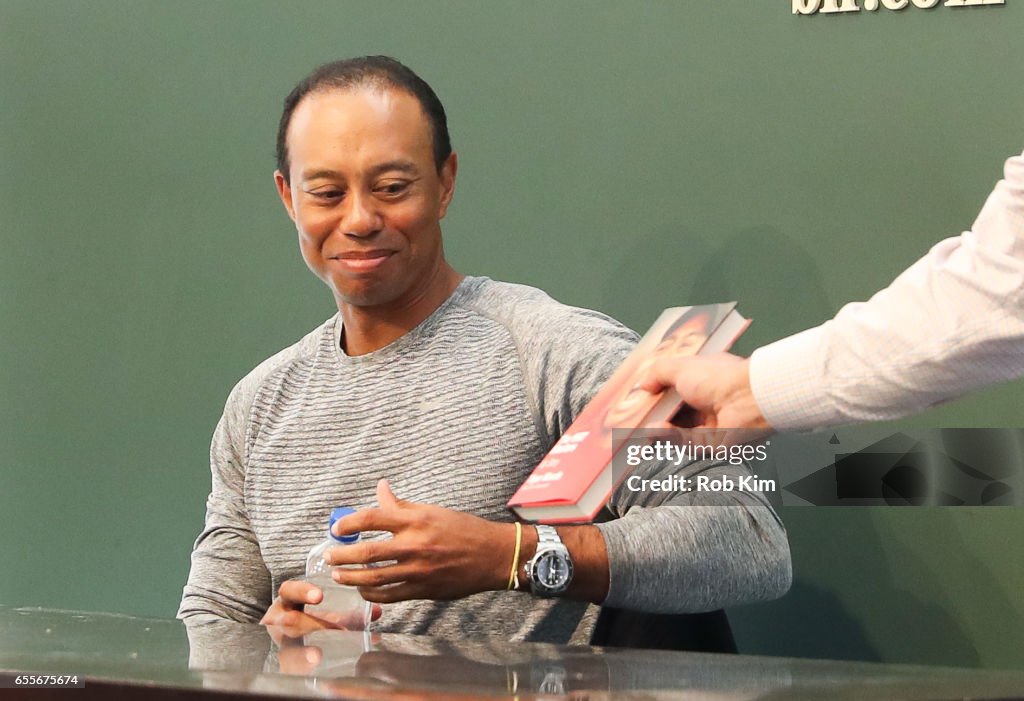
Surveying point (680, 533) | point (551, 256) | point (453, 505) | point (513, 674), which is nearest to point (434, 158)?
point (551, 256)

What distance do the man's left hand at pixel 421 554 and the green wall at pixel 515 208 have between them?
2.13 ft

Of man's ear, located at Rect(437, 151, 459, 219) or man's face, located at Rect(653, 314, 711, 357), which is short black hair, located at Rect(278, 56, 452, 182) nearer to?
man's ear, located at Rect(437, 151, 459, 219)

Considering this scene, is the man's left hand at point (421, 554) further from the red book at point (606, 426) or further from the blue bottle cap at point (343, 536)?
the red book at point (606, 426)

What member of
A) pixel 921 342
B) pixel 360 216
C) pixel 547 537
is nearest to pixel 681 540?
pixel 547 537

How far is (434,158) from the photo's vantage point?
1.98 metres

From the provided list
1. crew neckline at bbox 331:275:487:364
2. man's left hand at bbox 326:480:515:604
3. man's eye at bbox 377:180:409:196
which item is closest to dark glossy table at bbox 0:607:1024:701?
man's left hand at bbox 326:480:515:604

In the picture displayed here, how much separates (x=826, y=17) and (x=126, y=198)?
1.36m

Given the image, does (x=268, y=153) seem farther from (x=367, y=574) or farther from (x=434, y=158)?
(x=367, y=574)

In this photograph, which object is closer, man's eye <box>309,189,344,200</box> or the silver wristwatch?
the silver wristwatch

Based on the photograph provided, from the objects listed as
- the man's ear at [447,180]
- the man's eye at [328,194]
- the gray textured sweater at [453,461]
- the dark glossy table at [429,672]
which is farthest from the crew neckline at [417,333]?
the dark glossy table at [429,672]

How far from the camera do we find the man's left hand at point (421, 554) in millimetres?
1459

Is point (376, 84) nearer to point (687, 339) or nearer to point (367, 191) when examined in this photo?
point (367, 191)

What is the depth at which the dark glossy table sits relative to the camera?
3.25 ft

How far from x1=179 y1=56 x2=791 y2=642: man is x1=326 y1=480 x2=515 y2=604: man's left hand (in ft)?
0.18
